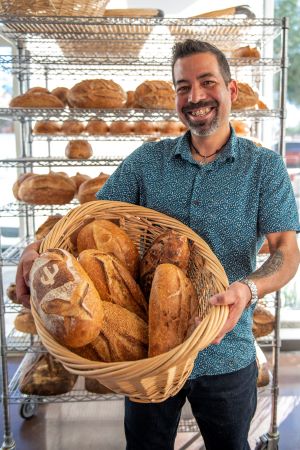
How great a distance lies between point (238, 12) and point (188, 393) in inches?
68.1

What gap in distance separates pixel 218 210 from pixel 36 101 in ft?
4.08

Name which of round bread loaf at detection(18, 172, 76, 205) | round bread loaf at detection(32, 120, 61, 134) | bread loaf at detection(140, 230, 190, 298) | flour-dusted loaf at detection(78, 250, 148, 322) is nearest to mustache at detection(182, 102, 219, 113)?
bread loaf at detection(140, 230, 190, 298)

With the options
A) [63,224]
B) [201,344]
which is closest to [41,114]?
[63,224]

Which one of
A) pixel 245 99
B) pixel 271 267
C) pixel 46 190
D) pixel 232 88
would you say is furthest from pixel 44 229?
pixel 271 267

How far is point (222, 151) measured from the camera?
1.25m

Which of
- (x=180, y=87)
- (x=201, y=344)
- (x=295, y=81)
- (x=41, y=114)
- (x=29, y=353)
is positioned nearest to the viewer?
(x=201, y=344)

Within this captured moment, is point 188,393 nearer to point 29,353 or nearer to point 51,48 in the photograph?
point 29,353

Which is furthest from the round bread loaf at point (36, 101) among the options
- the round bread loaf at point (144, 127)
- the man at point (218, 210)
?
the man at point (218, 210)

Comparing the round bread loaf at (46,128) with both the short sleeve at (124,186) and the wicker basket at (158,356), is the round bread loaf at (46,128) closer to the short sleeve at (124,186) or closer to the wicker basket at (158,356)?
the short sleeve at (124,186)

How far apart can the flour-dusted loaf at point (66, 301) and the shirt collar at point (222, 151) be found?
0.53 meters

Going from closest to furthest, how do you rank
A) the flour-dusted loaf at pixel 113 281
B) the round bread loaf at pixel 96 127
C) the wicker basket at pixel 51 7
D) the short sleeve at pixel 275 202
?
the flour-dusted loaf at pixel 113 281, the short sleeve at pixel 275 202, the wicker basket at pixel 51 7, the round bread loaf at pixel 96 127

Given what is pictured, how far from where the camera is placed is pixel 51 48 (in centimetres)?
257

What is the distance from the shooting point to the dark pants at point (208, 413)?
1.24m

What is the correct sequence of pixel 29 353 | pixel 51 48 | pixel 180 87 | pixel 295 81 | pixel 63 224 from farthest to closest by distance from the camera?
pixel 295 81, pixel 51 48, pixel 29 353, pixel 180 87, pixel 63 224
